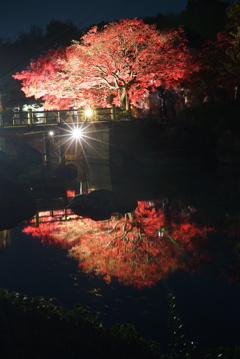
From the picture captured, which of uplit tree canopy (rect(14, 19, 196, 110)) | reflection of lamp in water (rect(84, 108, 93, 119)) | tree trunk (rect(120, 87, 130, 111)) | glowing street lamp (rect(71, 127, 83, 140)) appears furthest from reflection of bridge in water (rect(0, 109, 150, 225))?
uplit tree canopy (rect(14, 19, 196, 110))

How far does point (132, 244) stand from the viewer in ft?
42.6

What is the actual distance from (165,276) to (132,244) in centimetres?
296

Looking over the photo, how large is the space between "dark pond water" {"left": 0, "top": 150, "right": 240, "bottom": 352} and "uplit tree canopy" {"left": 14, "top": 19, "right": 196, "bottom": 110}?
12730 millimetres

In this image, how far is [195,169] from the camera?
1113 inches

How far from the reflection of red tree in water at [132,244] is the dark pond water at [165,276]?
0.13 feet

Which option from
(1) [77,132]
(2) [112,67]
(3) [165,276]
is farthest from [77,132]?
(3) [165,276]

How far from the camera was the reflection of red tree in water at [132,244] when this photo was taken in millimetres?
10633

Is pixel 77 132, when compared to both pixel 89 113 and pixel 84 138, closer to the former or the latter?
pixel 89 113

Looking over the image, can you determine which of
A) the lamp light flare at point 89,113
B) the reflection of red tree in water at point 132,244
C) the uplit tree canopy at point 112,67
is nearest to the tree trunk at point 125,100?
the uplit tree canopy at point 112,67

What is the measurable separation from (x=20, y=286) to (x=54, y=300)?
1.38 metres

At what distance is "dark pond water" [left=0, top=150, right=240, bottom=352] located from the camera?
796 centimetres

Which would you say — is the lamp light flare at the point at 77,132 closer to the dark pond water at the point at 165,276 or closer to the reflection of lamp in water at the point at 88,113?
the reflection of lamp in water at the point at 88,113

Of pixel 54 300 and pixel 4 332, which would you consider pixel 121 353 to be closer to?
pixel 4 332

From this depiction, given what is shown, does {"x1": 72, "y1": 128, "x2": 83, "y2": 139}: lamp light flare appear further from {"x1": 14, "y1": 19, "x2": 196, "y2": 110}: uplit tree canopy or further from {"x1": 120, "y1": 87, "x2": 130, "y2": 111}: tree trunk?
{"x1": 120, "y1": 87, "x2": 130, "y2": 111}: tree trunk
